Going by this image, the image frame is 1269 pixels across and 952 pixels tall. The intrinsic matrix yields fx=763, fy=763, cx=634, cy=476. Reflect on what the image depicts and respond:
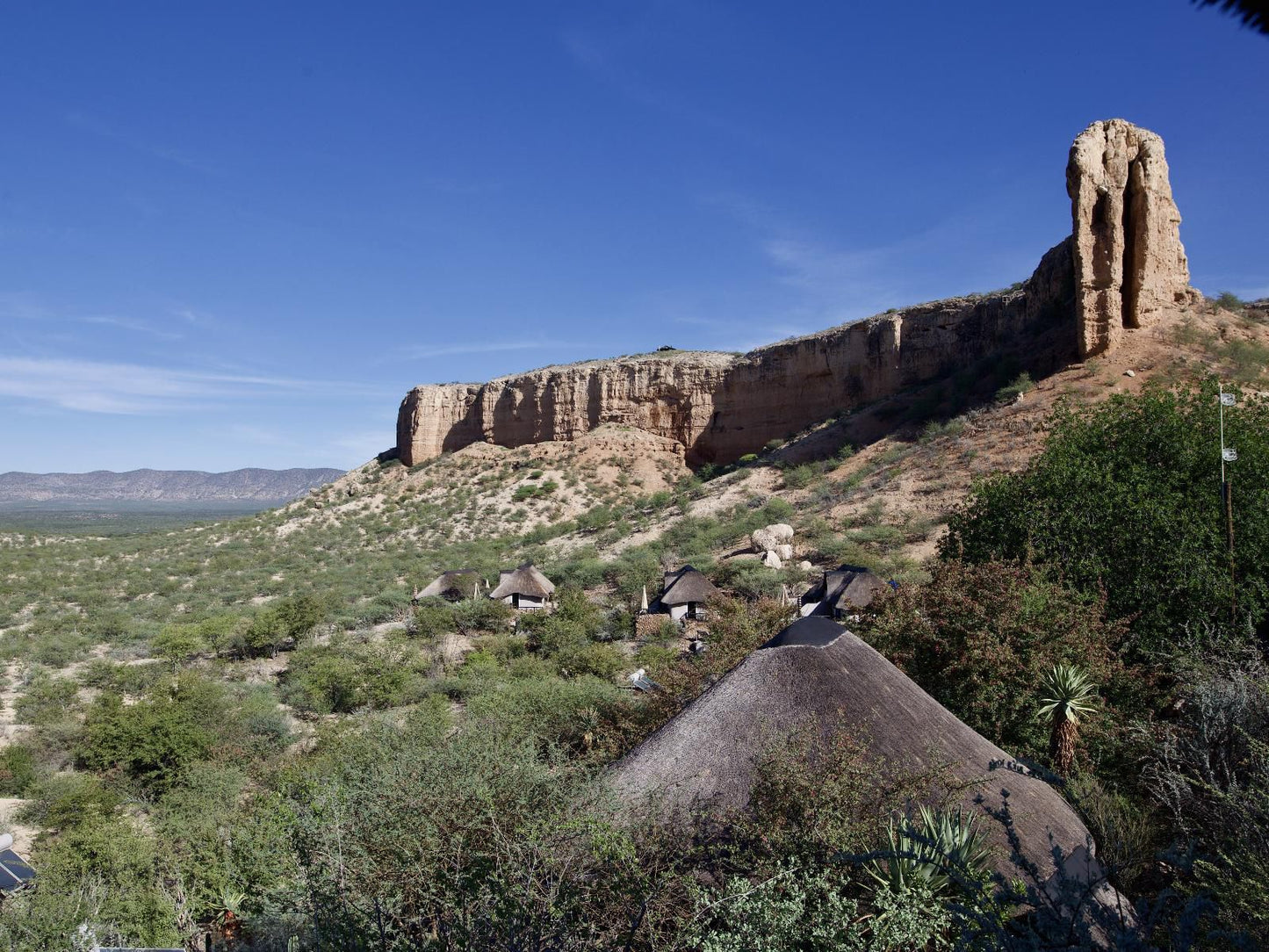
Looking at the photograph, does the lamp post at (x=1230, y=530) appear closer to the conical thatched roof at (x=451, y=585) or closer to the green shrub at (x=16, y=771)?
the green shrub at (x=16, y=771)

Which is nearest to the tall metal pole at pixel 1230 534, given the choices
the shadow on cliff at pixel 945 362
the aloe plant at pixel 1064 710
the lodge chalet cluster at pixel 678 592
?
the aloe plant at pixel 1064 710

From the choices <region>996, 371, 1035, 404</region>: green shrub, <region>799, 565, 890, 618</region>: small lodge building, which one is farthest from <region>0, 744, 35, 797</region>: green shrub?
<region>996, 371, 1035, 404</region>: green shrub

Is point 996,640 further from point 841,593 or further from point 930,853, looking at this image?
point 841,593

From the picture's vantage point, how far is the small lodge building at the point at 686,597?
20188 mm

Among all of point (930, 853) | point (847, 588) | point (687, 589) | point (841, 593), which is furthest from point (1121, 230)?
point (930, 853)

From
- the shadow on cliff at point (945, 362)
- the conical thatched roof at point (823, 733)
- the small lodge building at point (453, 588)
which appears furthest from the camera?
the shadow on cliff at point (945, 362)

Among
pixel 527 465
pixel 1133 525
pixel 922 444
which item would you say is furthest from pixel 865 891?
pixel 527 465

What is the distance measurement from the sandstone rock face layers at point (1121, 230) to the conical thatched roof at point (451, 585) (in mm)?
21907

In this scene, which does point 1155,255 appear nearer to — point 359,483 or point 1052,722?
point 1052,722

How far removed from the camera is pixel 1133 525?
34.4 feet

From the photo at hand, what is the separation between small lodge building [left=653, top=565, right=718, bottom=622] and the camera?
2019 centimetres

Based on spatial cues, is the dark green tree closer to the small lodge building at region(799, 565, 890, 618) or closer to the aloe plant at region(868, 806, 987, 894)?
the small lodge building at region(799, 565, 890, 618)

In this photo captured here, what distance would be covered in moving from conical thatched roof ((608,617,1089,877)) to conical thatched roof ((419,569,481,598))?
19.4m

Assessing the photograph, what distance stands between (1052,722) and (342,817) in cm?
681
